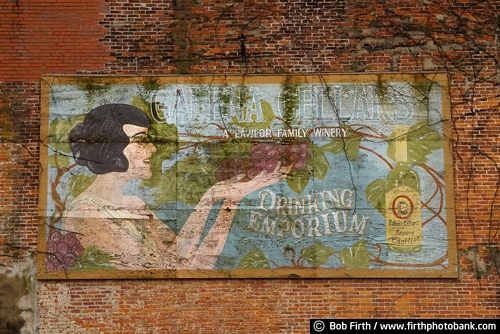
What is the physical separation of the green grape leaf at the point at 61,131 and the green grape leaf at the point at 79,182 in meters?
0.44

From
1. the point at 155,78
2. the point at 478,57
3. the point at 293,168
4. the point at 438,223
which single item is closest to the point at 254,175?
the point at 293,168

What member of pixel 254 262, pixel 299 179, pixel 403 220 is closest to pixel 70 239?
pixel 254 262

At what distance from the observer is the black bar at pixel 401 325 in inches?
358

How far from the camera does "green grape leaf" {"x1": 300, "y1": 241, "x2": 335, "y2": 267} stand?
30.2 feet

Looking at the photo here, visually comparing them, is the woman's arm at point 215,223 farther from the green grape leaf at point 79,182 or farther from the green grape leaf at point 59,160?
the green grape leaf at point 59,160

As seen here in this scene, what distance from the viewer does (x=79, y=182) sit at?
9.35 meters

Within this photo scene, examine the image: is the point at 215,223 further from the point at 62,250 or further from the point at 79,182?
the point at 62,250

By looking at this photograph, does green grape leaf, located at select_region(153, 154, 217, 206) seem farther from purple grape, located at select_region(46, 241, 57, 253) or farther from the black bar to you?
the black bar

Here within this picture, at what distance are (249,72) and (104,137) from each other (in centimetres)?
244

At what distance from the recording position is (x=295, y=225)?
9.28 meters

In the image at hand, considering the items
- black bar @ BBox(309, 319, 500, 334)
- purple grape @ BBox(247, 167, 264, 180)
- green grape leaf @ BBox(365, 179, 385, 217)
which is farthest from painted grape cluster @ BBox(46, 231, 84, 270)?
green grape leaf @ BBox(365, 179, 385, 217)

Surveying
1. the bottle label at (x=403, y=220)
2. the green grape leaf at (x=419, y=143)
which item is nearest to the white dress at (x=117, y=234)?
the bottle label at (x=403, y=220)

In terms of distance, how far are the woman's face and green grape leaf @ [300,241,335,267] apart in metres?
2.62

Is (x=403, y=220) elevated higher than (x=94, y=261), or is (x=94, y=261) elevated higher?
(x=403, y=220)
